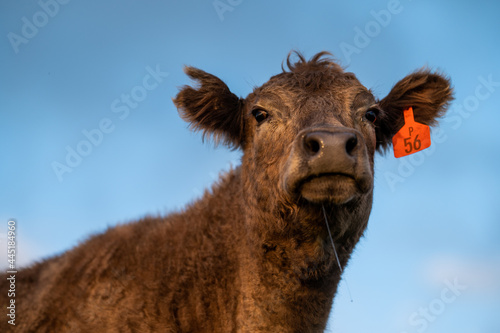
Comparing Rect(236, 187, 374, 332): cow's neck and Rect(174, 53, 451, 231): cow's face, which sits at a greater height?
Rect(174, 53, 451, 231): cow's face

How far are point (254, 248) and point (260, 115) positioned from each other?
155 centimetres

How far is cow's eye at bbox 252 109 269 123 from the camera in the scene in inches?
205

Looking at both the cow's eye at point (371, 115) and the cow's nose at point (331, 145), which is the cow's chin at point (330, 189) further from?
the cow's eye at point (371, 115)

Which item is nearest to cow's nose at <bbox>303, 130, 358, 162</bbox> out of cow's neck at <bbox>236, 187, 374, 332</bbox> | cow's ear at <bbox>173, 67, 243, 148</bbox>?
cow's neck at <bbox>236, 187, 374, 332</bbox>

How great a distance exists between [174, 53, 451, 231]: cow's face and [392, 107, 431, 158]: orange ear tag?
0.82ft

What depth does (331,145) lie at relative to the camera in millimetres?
3777

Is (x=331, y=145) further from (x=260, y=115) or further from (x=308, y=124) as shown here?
(x=260, y=115)

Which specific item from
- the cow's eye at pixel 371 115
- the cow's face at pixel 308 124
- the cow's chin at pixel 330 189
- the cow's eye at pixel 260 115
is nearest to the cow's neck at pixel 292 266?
the cow's face at pixel 308 124

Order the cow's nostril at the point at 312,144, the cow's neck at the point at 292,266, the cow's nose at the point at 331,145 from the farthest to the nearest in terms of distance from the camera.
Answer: the cow's neck at the point at 292,266 < the cow's nostril at the point at 312,144 < the cow's nose at the point at 331,145

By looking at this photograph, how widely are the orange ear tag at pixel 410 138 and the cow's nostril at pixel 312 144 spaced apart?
89.8 inches

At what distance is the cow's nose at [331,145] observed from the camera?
149 inches

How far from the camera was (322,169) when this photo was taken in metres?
3.86

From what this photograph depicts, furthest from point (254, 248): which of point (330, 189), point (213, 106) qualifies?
point (213, 106)

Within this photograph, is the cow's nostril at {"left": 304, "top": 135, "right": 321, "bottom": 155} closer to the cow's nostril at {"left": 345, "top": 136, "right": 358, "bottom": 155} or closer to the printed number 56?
the cow's nostril at {"left": 345, "top": 136, "right": 358, "bottom": 155}
